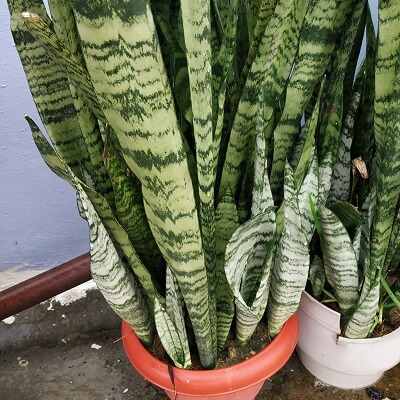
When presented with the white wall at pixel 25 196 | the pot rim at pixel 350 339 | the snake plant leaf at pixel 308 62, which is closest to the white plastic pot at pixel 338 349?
the pot rim at pixel 350 339

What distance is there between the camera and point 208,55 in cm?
42

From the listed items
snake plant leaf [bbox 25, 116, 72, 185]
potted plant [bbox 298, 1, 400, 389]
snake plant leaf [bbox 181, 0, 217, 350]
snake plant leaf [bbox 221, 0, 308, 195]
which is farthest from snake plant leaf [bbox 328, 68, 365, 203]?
snake plant leaf [bbox 25, 116, 72, 185]

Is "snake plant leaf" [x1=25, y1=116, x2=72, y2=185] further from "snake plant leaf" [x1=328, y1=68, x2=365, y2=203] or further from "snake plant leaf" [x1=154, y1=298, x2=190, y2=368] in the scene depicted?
"snake plant leaf" [x1=328, y1=68, x2=365, y2=203]

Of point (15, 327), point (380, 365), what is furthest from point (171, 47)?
point (15, 327)

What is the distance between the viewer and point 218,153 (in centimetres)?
58

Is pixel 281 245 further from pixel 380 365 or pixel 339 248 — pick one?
pixel 380 365

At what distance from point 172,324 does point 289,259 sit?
5.7 inches

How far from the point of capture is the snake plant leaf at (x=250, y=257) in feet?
1.81

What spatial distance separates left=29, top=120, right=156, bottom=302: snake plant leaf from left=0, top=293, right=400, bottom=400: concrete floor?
0.30m

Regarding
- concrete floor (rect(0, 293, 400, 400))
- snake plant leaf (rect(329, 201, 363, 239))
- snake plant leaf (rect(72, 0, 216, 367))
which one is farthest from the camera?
concrete floor (rect(0, 293, 400, 400))

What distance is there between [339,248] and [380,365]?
0.66ft

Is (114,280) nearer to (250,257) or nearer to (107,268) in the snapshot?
(107,268)

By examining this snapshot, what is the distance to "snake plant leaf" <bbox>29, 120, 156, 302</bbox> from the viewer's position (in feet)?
1.68

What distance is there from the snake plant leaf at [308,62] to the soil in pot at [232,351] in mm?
224
